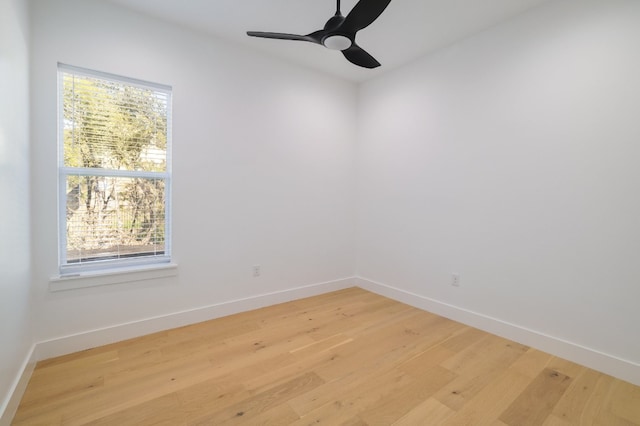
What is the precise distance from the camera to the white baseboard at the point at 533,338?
2074mm

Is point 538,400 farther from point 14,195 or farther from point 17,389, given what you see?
point 14,195

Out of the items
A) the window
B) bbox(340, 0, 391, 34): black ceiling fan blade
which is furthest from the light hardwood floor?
bbox(340, 0, 391, 34): black ceiling fan blade

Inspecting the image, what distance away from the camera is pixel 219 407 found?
173 cm

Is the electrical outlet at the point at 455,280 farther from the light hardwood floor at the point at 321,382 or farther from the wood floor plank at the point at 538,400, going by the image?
the wood floor plank at the point at 538,400

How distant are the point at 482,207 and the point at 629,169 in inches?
39.7

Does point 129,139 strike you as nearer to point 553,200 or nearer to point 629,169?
point 553,200

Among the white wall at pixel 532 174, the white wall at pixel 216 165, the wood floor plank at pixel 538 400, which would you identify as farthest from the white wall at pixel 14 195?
the white wall at pixel 532 174

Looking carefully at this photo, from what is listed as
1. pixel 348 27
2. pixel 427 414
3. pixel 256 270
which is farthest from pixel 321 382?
pixel 348 27

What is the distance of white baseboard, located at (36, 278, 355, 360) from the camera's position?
2.27m

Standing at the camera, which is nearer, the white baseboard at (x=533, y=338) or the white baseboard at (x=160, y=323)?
the white baseboard at (x=533, y=338)

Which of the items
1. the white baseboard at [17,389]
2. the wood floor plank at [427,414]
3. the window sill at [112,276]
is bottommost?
the wood floor plank at [427,414]

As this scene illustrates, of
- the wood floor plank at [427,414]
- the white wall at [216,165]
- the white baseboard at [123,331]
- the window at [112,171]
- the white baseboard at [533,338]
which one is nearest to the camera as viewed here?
the wood floor plank at [427,414]

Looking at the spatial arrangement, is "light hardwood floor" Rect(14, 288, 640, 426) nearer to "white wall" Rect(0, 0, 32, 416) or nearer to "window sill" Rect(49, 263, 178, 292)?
"white wall" Rect(0, 0, 32, 416)

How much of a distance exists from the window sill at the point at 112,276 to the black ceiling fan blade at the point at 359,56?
7.74ft
